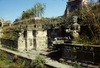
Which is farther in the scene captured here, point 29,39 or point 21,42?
point 29,39

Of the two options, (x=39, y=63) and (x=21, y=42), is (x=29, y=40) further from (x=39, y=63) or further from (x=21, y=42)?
(x=39, y=63)

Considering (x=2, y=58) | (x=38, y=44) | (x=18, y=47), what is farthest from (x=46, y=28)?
(x=2, y=58)

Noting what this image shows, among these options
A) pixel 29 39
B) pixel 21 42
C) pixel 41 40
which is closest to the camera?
pixel 21 42

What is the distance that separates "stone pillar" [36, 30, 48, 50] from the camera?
1862 centimetres

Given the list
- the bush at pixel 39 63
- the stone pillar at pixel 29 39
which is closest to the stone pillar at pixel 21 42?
the stone pillar at pixel 29 39

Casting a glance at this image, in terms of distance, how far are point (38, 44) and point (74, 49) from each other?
341 inches

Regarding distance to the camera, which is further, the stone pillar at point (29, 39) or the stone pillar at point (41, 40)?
the stone pillar at point (41, 40)

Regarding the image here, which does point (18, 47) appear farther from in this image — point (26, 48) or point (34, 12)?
point (34, 12)

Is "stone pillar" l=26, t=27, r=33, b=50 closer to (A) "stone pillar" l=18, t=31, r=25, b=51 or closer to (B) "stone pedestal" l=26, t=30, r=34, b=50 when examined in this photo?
(B) "stone pedestal" l=26, t=30, r=34, b=50

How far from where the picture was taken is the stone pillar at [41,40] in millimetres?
18625

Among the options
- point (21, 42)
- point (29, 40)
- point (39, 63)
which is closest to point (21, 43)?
point (21, 42)

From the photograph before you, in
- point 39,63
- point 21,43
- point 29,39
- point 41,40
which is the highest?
Answer: point 29,39

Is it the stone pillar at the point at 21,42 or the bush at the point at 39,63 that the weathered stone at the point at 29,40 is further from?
the bush at the point at 39,63

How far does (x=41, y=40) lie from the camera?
61.9 ft
